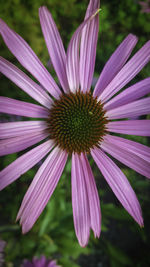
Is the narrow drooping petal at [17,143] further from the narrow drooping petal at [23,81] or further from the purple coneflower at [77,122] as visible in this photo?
the narrow drooping petal at [23,81]

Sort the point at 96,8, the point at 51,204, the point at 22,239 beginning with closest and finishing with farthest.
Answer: the point at 96,8 < the point at 51,204 < the point at 22,239

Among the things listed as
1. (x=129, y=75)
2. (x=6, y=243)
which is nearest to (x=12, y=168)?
(x=129, y=75)

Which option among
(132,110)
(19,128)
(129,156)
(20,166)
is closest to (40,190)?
(20,166)

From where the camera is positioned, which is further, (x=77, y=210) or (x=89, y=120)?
(x=89, y=120)

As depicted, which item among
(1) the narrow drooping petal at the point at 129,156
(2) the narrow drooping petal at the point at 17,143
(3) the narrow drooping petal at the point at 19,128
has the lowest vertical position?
(1) the narrow drooping petal at the point at 129,156

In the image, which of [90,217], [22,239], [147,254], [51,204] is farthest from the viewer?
[147,254]

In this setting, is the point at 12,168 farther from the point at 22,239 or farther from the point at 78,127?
the point at 22,239

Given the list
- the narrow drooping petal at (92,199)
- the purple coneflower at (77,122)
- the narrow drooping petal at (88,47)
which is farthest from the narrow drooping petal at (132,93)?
the narrow drooping petal at (92,199)
